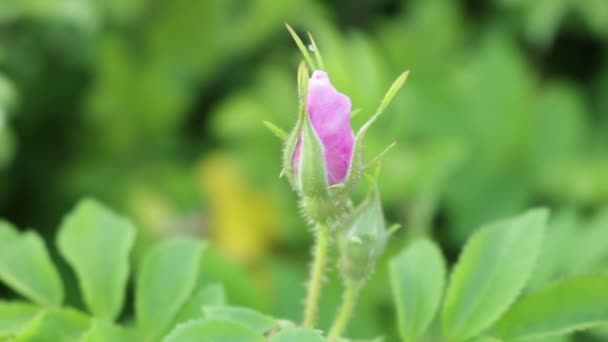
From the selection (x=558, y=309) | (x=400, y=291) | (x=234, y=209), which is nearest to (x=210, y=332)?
(x=400, y=291)

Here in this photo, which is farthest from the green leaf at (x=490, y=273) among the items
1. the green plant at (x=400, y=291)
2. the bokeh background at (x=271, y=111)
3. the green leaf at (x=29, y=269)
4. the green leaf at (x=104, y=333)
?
the bokeh background at (x=271, y=111)

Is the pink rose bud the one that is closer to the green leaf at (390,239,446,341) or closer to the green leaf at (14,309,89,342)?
the green leaf at (390,239,446,341)

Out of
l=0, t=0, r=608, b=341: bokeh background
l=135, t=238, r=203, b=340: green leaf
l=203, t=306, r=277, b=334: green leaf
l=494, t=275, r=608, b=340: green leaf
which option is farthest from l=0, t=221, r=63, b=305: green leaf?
l=0, t=0, r=608, b=341: bokeh background

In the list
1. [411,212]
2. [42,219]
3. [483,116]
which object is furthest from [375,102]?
[42,219]

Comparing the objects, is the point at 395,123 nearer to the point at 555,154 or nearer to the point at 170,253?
the point at 555,154

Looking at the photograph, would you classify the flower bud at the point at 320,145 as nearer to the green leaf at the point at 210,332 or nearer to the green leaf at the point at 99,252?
the green leaf at the point at 210,332

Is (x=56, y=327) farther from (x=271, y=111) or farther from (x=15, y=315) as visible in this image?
(x=271, y=111)

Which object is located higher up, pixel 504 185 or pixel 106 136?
pixel 106 136

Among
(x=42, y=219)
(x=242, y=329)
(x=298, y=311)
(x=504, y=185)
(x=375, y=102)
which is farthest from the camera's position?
(x=42, y=219)
